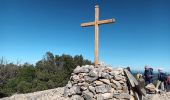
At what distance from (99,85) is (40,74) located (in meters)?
23.7

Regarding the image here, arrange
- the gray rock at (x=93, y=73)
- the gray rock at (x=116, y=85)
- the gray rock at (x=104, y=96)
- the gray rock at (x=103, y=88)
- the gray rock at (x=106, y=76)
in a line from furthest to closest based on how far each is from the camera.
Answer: the gray rock at (x=93, y=73) → the gray rock at (x=106, y=76) → the gray rock at (x=116, y=85) → the gray rock at (x=103, y=88) → the gray rock at (x=104, y=96)

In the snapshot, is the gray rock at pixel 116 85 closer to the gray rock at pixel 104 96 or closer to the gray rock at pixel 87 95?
the gray rock at pixel 104 96

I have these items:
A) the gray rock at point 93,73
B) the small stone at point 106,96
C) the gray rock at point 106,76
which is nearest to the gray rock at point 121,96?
the small stone at point 106,96

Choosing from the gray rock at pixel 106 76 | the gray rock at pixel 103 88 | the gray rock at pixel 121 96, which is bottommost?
the gray rock at pixel 121 96

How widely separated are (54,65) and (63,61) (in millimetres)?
1826

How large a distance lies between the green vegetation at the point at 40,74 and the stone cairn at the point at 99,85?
19.8 metres

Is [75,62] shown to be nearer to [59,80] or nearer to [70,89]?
[59,80]

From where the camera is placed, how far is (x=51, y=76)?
35250 millimetres

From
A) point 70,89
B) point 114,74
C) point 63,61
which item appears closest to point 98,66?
point 114,74

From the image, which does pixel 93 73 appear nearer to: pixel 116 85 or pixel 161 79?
pixel 116 85

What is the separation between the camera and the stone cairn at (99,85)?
12.1 meters

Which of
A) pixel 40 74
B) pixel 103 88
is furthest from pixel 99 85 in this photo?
pixel 40 74

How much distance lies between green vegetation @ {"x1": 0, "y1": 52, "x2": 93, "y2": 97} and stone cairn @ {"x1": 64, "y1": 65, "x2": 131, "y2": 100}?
19.8 meters

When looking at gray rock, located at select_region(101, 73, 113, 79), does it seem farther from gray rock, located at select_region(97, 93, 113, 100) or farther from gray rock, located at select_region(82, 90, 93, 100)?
gray rock, located at select_region(82, 90, 93, 100)
